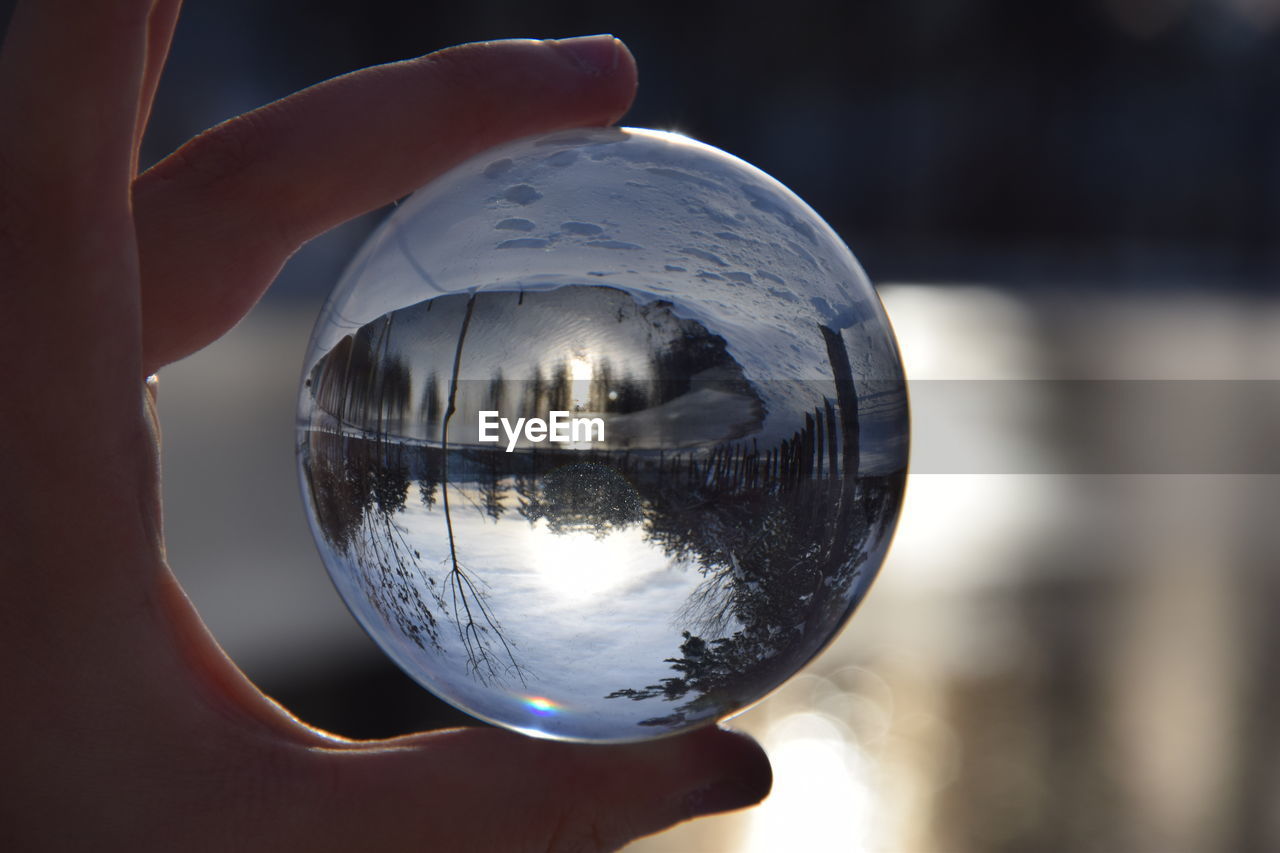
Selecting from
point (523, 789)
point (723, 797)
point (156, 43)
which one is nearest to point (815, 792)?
point (723, 797)

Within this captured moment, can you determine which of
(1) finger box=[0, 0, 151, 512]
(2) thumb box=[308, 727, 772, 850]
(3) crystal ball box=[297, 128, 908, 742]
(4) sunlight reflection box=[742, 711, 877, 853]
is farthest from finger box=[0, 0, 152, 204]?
(4) sunlight reflection box=[742, 711, 877, 853]

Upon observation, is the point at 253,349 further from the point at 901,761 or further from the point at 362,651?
the point at 901,761

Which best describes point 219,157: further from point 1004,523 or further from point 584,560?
point 1004,523

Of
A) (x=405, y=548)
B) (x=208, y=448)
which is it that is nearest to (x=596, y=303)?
(x=405, y=548)

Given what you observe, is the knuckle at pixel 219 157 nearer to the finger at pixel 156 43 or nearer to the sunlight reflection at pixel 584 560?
the finger at pixel 156 43

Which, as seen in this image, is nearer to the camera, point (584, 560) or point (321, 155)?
point (584, 560)

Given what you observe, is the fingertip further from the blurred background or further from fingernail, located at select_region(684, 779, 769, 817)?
the blurred background
